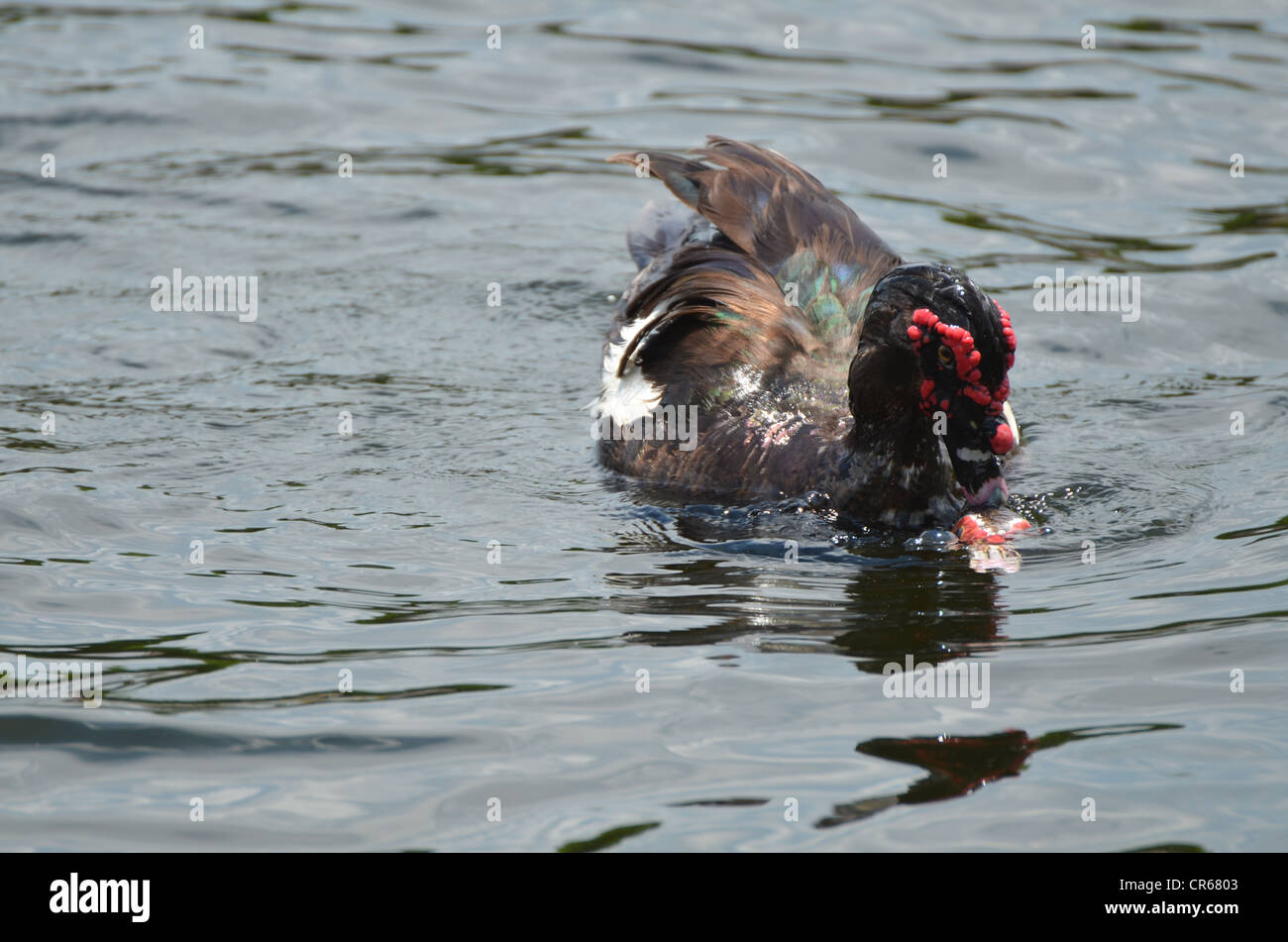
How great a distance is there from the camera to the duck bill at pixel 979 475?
22.7 feet

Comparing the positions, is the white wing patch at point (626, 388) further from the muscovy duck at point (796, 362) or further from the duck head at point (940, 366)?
the duck head at point (940, 366)

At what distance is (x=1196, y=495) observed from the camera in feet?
24.3

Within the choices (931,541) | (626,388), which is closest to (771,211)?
(626,388)

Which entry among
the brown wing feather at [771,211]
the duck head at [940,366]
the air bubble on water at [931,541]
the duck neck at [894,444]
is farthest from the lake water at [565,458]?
the brown wing feather at [771,211]

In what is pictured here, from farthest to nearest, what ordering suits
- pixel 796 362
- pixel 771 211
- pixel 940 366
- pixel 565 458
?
pixel 565 458
pixel 771 211
pixel 796 362
pixel 940 366

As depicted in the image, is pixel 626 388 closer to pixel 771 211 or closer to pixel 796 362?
pixel 796 362

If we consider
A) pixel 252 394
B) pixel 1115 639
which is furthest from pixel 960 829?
pixel 252 394

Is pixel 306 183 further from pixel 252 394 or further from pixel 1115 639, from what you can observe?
pixel 1115 639

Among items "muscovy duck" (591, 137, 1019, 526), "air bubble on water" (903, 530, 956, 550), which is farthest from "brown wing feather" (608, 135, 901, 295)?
"air bubble on water" (903, 530, 956, 550)

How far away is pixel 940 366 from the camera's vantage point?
21.8 ft

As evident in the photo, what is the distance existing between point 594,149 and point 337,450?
5.17m

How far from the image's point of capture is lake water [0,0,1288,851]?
4984 millimetres

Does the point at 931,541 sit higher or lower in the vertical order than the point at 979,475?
lower

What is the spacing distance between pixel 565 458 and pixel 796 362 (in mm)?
1285
